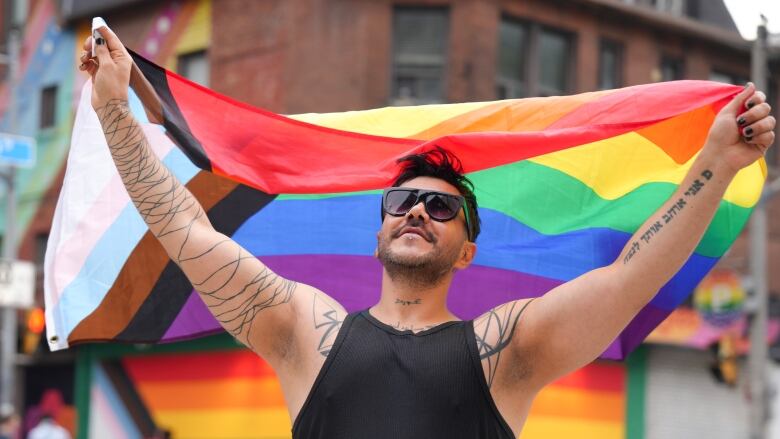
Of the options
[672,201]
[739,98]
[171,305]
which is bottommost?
[171,305]

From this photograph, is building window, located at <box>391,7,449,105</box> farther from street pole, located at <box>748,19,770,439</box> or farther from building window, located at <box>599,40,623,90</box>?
street pole, located at <box>748,19,770,439</box>

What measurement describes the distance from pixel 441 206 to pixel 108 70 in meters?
1.04

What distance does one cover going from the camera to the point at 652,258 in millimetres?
3529

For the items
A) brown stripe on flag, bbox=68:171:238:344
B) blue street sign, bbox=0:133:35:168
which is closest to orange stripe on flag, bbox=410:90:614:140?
brown stripe on flag, bbox=68:171:238:344

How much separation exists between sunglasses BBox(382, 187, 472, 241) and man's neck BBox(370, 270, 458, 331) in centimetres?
19

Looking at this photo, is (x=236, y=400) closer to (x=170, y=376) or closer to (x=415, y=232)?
(x=170, y=376)

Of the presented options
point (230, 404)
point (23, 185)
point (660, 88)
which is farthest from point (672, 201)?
point (23, 185)

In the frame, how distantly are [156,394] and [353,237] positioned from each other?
741 inches

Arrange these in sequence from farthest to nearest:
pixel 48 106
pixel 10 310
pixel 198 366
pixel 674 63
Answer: pixel 48 106
pixel 674 63
pixel 198 366
pixel 10 310

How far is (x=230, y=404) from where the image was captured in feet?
70.7

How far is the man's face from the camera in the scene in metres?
3.76

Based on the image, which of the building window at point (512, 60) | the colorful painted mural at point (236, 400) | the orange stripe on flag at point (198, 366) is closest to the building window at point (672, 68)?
the building window at point (512, 60)

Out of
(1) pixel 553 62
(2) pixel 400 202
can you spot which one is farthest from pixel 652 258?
(1) pixel 553 62

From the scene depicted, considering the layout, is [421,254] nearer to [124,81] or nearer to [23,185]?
[124,81]
